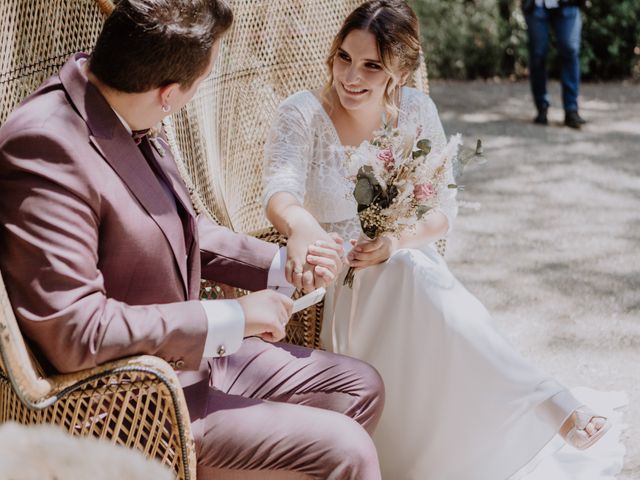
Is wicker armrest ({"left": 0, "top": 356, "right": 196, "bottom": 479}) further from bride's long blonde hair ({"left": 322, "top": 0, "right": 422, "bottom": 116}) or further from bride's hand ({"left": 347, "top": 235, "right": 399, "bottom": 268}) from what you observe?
bride's long blonde hair ({"left": 322, "top": 0, "right": 422, "bottom": 116})

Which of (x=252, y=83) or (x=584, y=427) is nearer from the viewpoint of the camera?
(x=584, y=427)

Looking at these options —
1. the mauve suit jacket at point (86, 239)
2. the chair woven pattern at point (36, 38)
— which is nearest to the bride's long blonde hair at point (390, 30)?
the chair woven pattern at point (36, 38)

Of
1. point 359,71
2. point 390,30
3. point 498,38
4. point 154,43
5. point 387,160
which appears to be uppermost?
point 154,43

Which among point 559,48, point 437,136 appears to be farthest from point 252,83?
point 559,48

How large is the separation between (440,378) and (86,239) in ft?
4.16

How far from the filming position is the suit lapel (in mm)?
1882

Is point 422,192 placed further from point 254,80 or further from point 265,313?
point 254,80

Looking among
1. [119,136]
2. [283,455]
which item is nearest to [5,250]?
[119,136]

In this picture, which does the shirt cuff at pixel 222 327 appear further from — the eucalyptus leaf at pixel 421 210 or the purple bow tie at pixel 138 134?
the eucalyptus leaf at pixel 421 210

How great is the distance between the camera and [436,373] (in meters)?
2.66

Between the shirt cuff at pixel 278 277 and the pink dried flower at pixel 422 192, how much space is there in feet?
1.30

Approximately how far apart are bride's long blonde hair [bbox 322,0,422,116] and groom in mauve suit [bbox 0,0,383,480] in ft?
3.11

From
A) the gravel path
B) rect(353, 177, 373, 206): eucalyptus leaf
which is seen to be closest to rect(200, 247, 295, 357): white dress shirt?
rect(353, 177, 373, 206): eucalyptus leaf

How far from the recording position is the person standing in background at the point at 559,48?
7836mm
